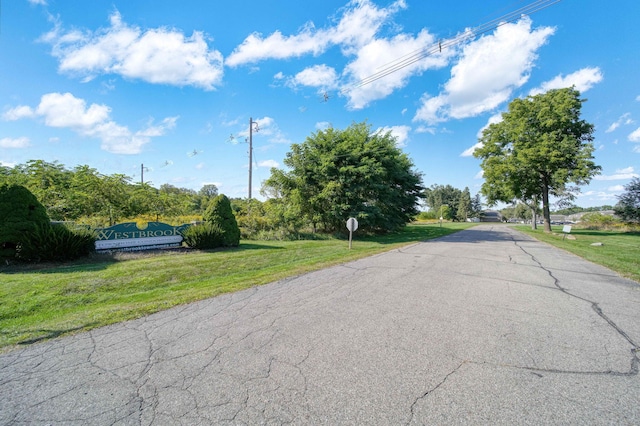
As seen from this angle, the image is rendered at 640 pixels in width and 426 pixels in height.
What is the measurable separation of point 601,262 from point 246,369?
509 inches

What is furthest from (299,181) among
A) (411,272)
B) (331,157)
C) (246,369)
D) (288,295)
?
(246,369)

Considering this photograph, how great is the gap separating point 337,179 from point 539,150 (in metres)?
19.9

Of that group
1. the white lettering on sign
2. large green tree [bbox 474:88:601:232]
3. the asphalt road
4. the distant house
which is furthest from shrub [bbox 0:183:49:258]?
the distant house

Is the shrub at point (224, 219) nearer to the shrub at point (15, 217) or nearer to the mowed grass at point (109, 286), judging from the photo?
the mowed grass at point (109, 286)

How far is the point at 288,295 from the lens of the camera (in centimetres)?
570

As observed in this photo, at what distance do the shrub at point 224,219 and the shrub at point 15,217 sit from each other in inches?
215

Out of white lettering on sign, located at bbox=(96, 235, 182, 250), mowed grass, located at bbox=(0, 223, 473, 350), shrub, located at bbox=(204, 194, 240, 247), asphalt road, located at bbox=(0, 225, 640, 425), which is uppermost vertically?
shrub, located at bbox=(204, 194, 240, 247)

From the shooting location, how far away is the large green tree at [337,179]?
19.6m

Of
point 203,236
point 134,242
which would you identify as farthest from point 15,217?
point 203,236

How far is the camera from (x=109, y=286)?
6.41 m

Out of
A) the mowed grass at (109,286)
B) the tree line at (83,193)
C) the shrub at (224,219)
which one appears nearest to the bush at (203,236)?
the shrub at (224,219)

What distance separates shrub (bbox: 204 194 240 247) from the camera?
12758 mm

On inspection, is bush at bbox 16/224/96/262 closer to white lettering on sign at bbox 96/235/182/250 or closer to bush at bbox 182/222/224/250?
white lettering on sign at bbox 96/235/182/250

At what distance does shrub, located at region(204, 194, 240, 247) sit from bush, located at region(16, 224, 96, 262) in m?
4.56
